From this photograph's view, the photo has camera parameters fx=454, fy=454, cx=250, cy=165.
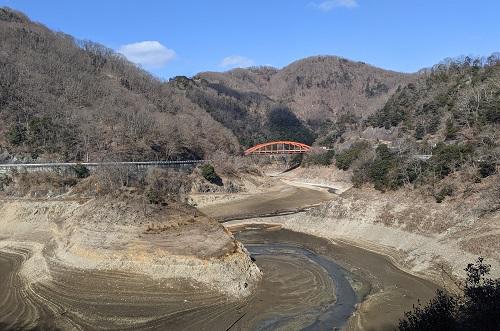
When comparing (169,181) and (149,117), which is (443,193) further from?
(149,117)

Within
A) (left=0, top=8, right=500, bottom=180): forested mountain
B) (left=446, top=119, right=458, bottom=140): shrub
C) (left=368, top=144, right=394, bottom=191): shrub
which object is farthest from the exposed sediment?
(left=446, top=119, right=458, bottom=140): shrub

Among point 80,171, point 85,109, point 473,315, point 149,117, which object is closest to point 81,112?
point 85,109

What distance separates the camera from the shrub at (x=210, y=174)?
69062 mm

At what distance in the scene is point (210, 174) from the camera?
6931 centimetres

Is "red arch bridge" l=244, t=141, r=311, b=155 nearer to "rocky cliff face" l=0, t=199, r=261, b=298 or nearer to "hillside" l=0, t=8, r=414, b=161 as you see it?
"hillside" l=0, t=8, r=414, b=161

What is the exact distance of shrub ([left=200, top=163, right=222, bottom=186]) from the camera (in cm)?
6906

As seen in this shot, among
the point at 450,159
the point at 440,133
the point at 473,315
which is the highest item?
the point at 440,133

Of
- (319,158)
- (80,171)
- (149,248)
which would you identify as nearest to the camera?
(149,248)

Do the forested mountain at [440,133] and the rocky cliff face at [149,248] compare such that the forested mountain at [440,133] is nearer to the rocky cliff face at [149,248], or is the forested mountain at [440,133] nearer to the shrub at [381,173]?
the shrub at [381,173]

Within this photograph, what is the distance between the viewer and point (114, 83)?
102750 mm

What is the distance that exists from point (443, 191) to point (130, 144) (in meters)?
47.5

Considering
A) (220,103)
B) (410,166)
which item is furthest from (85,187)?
(220,103)

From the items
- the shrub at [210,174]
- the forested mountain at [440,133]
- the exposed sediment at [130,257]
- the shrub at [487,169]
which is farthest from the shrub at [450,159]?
the shrub at [210,174]

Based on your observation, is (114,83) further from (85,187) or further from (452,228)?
(452,228)
